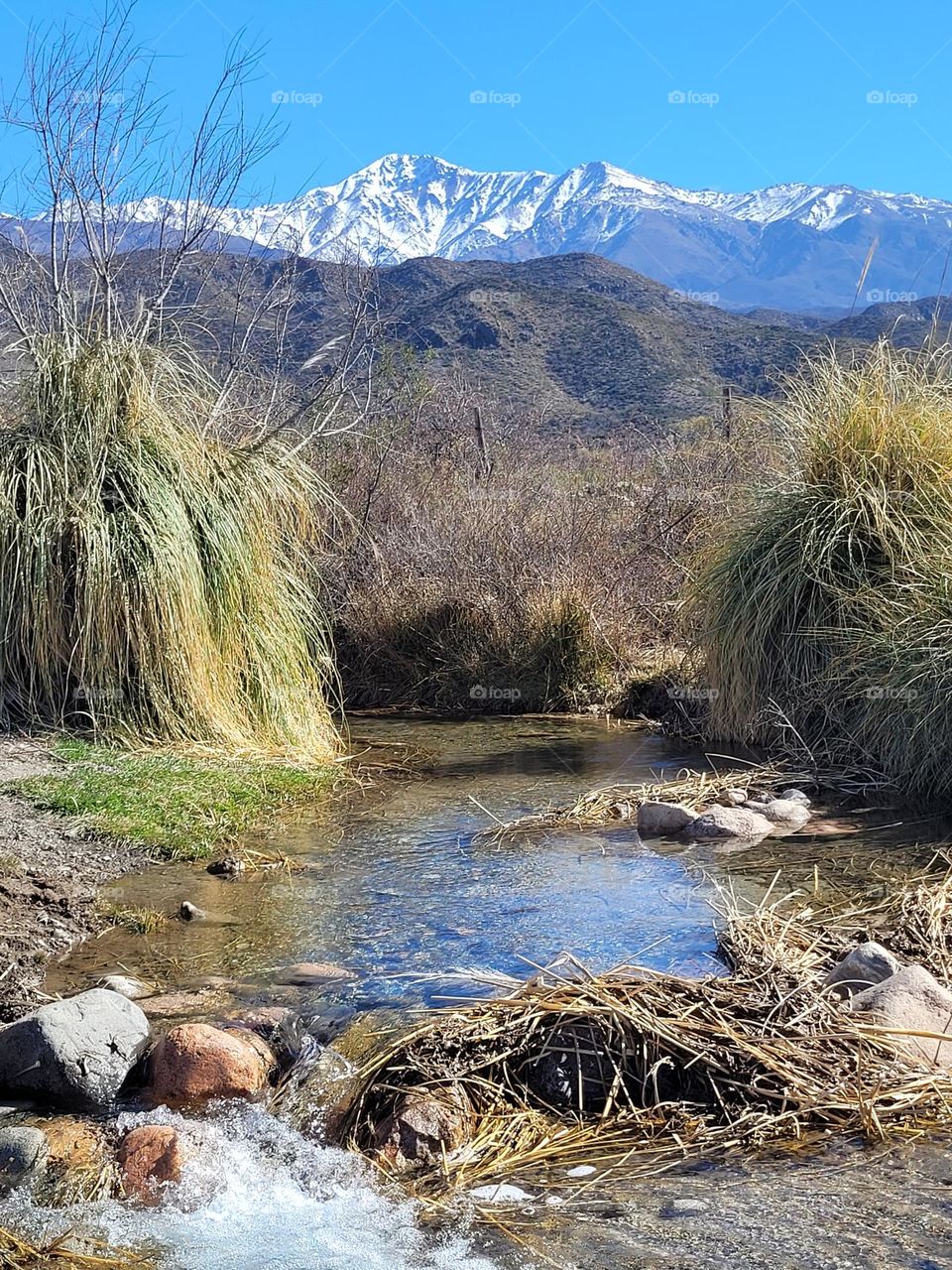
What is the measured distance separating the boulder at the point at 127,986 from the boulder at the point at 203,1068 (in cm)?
63

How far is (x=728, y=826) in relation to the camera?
7496mm

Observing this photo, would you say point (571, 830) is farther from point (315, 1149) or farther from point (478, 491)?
point (478, 491)

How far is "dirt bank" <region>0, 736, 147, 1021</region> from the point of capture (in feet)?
A: 17.5

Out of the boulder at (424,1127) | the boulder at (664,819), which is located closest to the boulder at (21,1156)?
the boulder at (424,1127)

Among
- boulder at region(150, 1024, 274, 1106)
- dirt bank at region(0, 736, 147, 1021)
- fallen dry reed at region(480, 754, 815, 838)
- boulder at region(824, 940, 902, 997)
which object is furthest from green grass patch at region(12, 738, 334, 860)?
boulder at region(824, 940, 902, 997)

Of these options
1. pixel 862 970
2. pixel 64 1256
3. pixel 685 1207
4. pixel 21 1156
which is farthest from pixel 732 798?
pixel 64 1256

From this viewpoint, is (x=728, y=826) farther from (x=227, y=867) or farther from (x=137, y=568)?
(x=137, y=568)

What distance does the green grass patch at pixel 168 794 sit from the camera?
283 inches

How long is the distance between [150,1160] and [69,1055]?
616 millimetres

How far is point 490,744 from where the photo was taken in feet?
34.4

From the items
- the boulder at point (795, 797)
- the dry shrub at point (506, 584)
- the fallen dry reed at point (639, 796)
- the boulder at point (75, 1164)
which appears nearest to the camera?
the boulder at point (75, 1164)

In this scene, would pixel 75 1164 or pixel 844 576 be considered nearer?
pixel 75 1164

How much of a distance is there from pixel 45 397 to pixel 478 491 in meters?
5.76

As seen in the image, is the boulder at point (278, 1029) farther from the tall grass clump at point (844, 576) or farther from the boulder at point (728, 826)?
the tall grass clump at point (844, 576)
